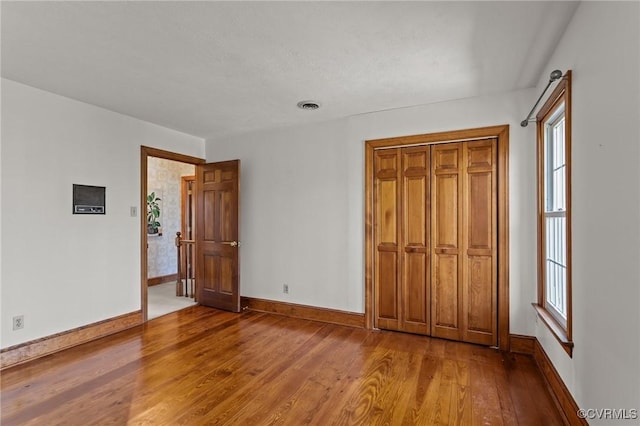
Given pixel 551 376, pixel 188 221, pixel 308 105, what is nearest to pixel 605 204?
pixel 551 376

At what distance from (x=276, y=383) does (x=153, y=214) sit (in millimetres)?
4786

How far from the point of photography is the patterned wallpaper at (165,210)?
618 centimetres

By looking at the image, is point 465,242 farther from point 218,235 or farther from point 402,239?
point 218,235

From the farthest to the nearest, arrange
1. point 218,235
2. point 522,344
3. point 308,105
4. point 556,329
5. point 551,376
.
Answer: point 218,235
point 308,105
point 522,344
point 551,376
point 556,329

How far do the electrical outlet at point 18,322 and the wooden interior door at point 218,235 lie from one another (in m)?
2.08

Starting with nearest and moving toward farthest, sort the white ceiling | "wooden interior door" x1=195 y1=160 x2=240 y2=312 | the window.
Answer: the white ceiling → the window → "wooden interior door" x1=195 y1=160 x2=240 y2=312

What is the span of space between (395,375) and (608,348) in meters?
1.48

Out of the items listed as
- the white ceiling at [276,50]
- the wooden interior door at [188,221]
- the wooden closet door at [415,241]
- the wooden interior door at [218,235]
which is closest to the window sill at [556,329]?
the wooden closet door at [415,241]

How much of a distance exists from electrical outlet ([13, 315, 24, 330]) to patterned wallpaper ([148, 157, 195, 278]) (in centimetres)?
322

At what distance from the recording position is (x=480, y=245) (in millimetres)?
3219

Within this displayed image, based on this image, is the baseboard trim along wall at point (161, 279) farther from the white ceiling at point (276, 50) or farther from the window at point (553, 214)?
the window at point (553, 214)

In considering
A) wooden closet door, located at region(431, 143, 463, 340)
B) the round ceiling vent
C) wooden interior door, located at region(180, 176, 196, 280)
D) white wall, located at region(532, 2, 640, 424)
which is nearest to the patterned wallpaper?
wooden interior door, located at region(180, 176, 196, 280)

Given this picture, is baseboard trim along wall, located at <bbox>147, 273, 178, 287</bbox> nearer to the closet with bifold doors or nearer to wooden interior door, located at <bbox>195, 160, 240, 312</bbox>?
wooden interior door, located at <bbox>195, 160, 240, 312</bbox>

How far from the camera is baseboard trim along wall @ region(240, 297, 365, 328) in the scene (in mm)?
3814
